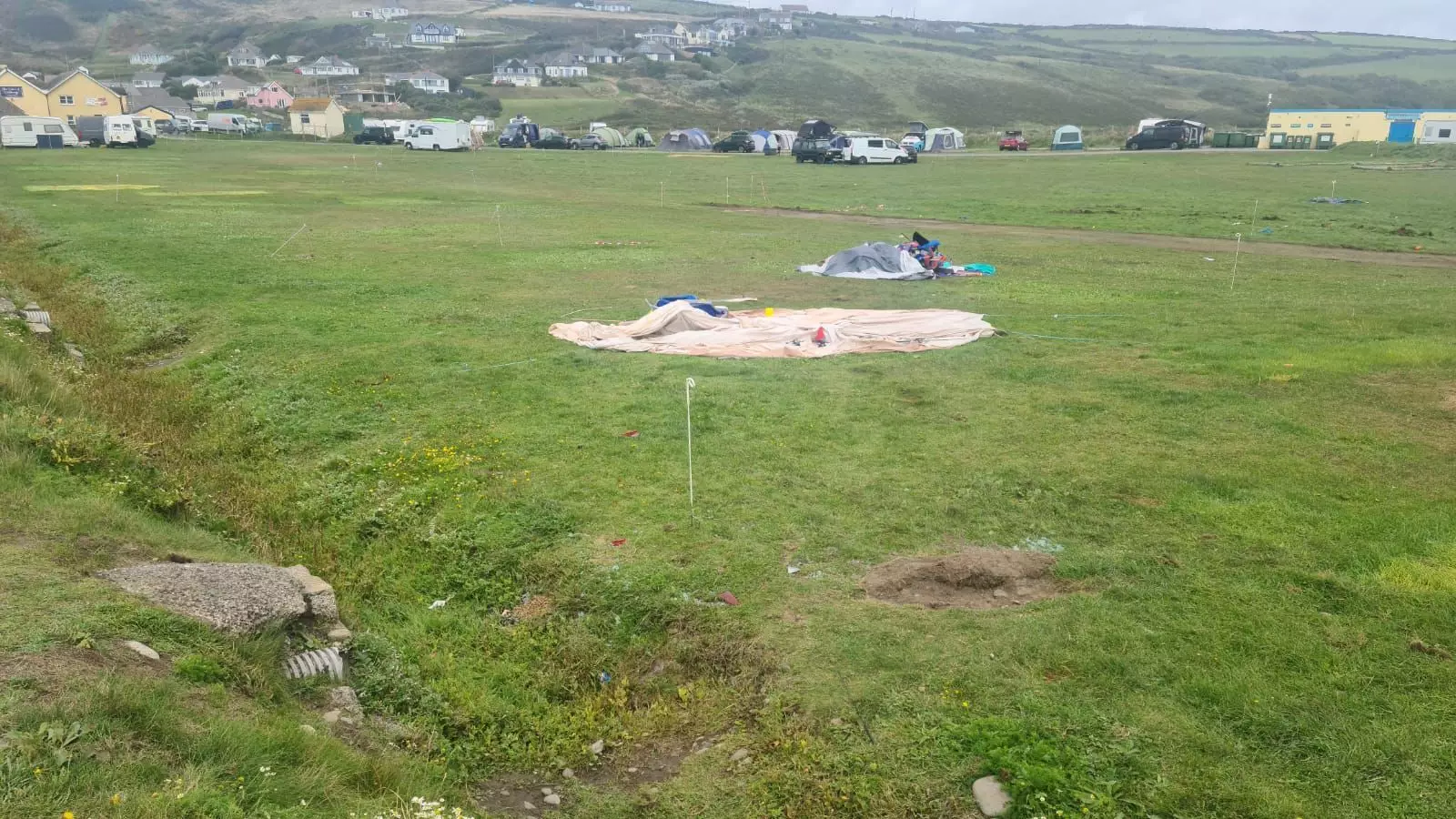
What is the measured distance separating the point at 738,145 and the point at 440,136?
21.2 meters

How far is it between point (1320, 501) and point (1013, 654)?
160 inches

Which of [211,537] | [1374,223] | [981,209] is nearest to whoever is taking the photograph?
[211,537]

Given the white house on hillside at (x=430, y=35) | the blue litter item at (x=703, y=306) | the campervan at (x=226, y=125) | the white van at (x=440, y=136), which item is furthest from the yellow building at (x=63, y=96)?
the white house on hillside at (x=430, y=35)

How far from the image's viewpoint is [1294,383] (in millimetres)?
12234

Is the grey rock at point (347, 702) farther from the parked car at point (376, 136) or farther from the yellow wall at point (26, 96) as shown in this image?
the yellow wall at point (26, 96)

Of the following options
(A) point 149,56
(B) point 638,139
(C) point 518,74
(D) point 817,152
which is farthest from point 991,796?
(A) point 149,56

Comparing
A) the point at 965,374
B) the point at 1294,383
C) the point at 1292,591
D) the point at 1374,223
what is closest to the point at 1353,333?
the point at 1294,383

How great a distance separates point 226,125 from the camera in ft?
317

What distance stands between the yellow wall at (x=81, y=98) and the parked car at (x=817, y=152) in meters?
71.8

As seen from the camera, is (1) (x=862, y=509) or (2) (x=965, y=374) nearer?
(1) (x=862, y=509)

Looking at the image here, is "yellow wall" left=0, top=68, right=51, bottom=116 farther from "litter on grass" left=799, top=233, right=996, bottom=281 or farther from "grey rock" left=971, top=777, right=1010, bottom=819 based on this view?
"grey rock" left=971, top=777, right=1010, bottom=819

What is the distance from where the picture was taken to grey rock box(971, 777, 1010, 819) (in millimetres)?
5125

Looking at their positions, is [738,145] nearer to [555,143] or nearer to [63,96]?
[555,143]

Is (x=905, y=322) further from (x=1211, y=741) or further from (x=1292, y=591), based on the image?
(x=1211, y=741)
